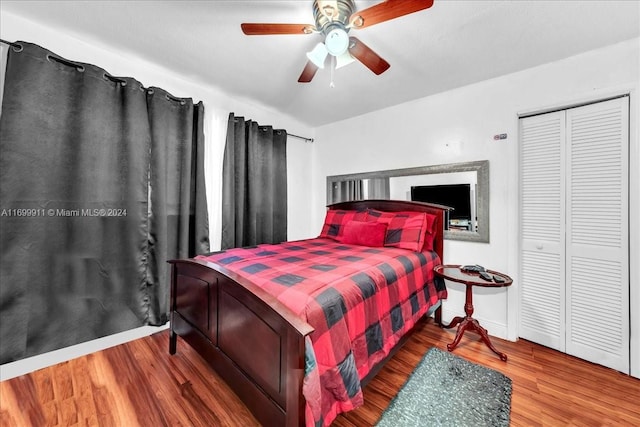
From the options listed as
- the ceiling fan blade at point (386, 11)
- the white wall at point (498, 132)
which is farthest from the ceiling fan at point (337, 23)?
the white wall at point (498, 132)

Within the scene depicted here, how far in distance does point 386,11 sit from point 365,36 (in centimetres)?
61

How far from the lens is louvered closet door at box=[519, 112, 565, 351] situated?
7.35 feet

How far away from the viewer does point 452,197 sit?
9.07 feet

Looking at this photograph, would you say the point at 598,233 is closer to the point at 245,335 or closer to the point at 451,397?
the point at 451,397

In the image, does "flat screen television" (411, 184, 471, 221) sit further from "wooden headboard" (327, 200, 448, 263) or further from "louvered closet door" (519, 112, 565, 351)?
"louvered closet door" (519, 112, 565, 351)

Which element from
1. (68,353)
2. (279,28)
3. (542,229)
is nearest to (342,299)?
(279,28)

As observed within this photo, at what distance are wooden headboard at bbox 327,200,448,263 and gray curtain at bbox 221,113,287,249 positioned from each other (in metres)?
1.00

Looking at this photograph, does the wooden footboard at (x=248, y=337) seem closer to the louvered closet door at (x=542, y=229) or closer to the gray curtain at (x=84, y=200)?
the gray curtain at (x=84, y=200)

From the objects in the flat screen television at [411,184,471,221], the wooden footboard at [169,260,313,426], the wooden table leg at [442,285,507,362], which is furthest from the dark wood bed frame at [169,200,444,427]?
the flat screen television at [411,184,471,221]

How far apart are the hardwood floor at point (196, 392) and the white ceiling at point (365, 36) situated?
98.5 inches

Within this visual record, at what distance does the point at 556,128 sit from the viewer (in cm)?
226

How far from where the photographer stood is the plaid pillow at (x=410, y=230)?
251cm

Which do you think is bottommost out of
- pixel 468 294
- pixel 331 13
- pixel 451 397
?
pixel 451 397

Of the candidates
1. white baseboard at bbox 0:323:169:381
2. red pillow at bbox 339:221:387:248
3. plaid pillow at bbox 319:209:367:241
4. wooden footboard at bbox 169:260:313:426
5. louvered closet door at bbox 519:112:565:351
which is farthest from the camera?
plaid pillow at bbox 319:209:367:241
